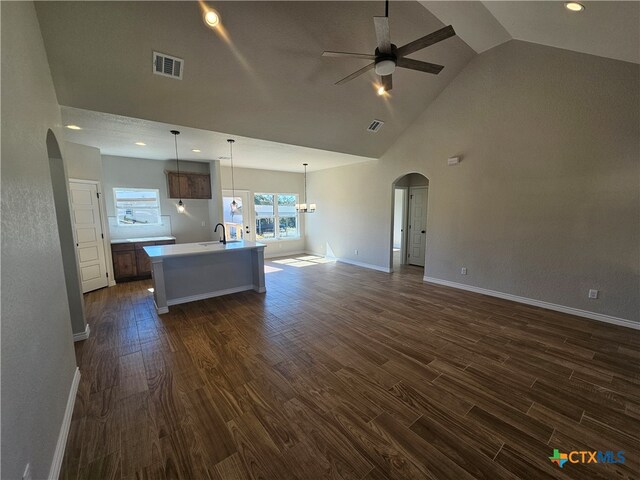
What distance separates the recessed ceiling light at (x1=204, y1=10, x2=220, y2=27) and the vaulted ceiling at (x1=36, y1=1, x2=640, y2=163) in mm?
68

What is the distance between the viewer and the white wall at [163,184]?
18.9 ft

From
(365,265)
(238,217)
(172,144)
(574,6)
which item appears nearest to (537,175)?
(574,6)

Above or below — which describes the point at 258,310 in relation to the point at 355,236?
below

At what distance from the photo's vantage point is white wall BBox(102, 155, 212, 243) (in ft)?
18.9

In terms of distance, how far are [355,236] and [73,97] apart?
19.6ft

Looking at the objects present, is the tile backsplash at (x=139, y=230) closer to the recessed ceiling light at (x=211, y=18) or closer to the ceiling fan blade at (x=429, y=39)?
the recessed ceiling light at (x=211, y=18)

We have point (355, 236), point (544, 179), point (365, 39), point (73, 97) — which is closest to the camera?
point (73, 97)

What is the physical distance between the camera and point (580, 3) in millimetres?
2262

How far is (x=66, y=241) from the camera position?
304cm

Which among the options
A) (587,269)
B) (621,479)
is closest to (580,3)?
(587,269)

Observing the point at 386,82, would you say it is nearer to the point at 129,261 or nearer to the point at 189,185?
the point at 189,185

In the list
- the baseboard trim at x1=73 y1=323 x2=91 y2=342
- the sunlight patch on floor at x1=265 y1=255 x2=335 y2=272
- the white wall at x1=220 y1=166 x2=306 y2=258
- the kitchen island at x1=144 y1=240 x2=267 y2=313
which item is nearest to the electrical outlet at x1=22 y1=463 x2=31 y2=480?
the baseboard trim at x1=73 y1=323 x2=91 y2=342

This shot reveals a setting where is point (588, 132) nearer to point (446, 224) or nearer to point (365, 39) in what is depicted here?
point (446, 224)

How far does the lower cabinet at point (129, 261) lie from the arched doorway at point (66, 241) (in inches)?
99.2
